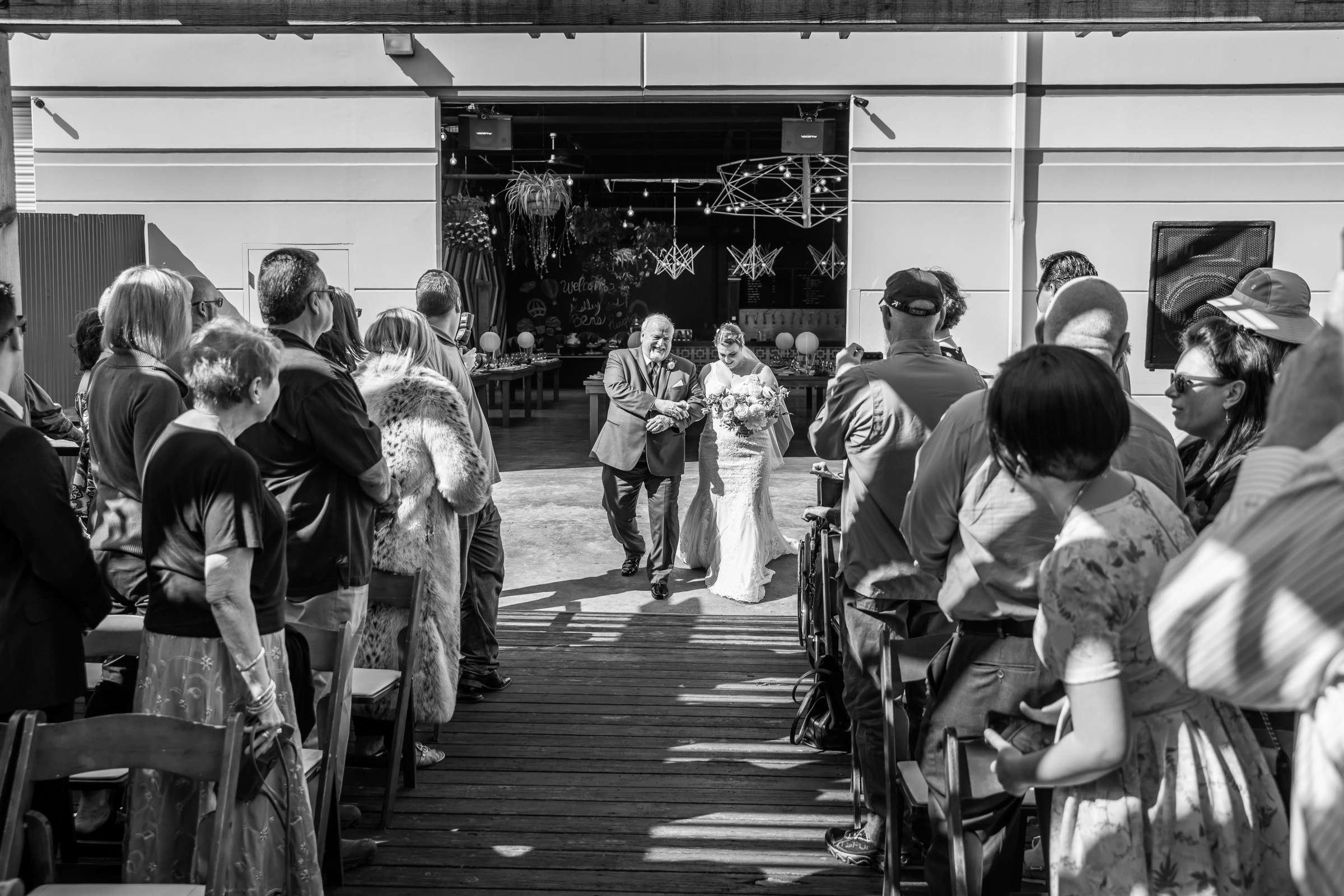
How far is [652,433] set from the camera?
8.10 meters

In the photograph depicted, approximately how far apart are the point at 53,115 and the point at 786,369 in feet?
29.6

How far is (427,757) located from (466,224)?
508 inches

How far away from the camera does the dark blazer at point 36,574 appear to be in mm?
3078

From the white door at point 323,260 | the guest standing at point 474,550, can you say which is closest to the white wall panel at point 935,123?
the white door at point 323,260

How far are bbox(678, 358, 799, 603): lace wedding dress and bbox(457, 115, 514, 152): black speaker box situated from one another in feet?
17.3

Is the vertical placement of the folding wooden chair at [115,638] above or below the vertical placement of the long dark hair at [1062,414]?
below

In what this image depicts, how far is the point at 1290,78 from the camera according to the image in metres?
11.7

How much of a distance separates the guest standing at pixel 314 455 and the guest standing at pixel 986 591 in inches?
77.6

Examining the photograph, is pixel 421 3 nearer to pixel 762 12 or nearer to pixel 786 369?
pixel 762 12

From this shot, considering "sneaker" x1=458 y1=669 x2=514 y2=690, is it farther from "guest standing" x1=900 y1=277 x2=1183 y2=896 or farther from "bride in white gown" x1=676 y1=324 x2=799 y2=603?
"guest standing" x1=900 y1=277 x2=1183 y2=896

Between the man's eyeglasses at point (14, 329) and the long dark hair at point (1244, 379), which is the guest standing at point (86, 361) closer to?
the man's eyeglasses at point (14, 329)

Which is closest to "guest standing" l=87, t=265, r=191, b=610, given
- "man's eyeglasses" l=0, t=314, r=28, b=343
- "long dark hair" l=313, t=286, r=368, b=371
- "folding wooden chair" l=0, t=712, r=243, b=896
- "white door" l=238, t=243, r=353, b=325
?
"man's eyeglasses" l=0, t=314, r=28, b=343

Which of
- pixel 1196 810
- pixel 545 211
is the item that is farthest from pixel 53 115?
pixel 1196 810

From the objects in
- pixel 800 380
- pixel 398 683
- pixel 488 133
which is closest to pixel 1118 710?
pixel 398 683
